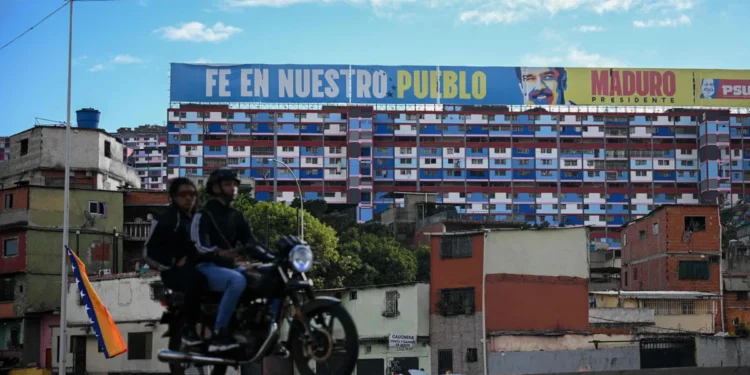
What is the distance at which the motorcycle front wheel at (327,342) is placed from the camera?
34.7 feet

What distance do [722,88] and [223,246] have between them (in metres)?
175

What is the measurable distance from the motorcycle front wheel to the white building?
4909cm

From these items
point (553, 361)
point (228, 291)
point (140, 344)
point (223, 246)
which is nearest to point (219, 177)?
point (223, 246)

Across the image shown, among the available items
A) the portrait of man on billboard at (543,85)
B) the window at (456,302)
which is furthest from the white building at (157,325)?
the portrait of man on billboard at (543,85)

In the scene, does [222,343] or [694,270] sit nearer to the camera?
[222,343]

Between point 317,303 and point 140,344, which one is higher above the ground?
point 317,303

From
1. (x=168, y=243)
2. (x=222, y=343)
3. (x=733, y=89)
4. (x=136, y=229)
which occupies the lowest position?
(x=222, y=343)

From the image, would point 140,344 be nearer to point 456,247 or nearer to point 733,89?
point 456,247

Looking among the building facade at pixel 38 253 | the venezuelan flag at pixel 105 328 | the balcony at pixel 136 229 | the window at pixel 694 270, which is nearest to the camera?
the venezuelan flag at pixel 105 328

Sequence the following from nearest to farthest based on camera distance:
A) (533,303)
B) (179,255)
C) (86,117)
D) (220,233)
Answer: (220,233) → (179,255) → (533,303) → (86,117)

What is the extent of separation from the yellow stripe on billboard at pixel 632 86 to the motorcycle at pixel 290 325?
166069 mm

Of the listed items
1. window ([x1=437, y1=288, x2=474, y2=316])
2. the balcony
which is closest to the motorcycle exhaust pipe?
window ([x1=437, y1=288, x2=474, y2=316])

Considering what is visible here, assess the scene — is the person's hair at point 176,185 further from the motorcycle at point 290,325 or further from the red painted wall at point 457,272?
the red painted wall at point 457,272

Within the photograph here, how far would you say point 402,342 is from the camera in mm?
61781
